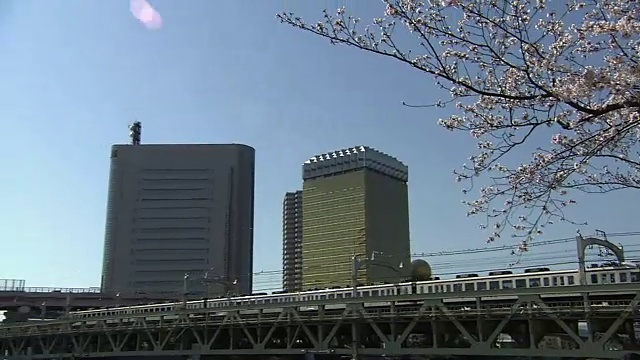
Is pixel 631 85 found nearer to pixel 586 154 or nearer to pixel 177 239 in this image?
pixel 586 154

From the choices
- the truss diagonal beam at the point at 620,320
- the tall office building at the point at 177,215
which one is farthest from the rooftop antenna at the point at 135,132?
the truss diagonal beam at the point at 620,320

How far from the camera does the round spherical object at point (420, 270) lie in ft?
172

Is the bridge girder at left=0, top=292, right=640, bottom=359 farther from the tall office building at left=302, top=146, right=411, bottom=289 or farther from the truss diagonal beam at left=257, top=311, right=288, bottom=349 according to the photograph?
the tall office building at left=302, top=146, right=411, bottom=289

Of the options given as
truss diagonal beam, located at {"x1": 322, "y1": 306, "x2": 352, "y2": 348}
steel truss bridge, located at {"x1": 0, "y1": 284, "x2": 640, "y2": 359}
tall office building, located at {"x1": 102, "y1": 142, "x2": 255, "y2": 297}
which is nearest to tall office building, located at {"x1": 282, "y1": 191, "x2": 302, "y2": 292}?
tall office building, located at {"x1": 102, "y1": 142, "x2": 255, "y2": 297}

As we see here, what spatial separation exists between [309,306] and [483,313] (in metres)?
14.4

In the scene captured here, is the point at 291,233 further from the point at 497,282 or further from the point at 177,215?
the point at 497,282

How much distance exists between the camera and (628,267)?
35781 millimetres

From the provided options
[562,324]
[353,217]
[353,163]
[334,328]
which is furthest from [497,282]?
[353,163]

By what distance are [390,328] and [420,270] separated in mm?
11705

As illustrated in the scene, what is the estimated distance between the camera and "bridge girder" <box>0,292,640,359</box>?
1282 inches

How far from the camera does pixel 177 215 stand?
130375 millimetres

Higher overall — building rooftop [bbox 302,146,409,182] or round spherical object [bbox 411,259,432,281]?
building rooftop [bbox 302,146,409,182]

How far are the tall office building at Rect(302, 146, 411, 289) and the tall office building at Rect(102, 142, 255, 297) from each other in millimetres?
27310

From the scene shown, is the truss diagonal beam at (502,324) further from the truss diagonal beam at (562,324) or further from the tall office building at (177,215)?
the tall office building at (177,215)
